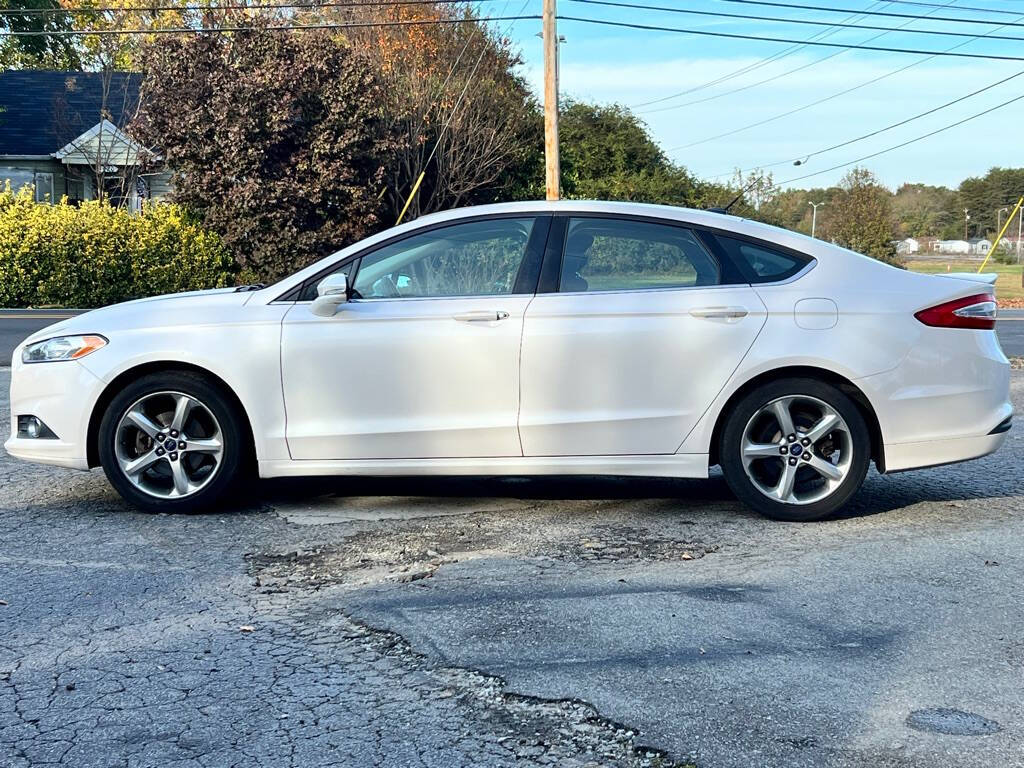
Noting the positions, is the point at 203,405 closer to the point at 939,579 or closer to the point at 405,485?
the point at 405,485

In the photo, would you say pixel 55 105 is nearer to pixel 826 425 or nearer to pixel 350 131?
pixel 350 131

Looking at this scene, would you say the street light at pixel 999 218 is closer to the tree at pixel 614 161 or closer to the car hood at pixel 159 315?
the tree at pixel 614 161

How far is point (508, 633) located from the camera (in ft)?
13.0

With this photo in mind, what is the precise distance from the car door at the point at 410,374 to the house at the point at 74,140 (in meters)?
24.2

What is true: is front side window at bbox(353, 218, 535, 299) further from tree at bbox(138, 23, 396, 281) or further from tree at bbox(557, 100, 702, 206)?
tree at bbox(557, 100, 702, 206)

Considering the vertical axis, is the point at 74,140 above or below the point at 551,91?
above

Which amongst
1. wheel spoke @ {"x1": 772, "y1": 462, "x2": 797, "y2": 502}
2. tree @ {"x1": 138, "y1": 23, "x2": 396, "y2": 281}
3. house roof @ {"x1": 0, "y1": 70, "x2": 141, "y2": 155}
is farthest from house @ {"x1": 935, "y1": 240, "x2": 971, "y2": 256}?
wheel spoke @ {"x1": 772, "y1": 462, "x2": 797, "y2": 502}

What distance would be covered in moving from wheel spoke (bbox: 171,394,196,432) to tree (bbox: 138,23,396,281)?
18.3m

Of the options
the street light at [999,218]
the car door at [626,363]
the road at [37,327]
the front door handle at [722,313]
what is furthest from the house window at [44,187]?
the street light at [999,218]

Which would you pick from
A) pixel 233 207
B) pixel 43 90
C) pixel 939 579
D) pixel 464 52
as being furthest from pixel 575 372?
pixel 43 90

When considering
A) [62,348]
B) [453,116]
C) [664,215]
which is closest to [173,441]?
[62,348]

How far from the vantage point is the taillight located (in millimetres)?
5562

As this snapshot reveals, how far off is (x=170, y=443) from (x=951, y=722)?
13.1 feet

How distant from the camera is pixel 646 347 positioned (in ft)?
18.2
